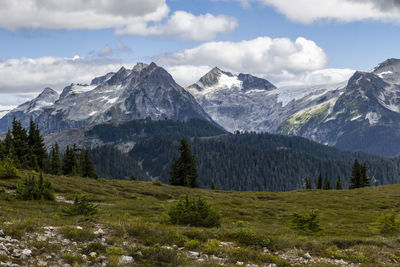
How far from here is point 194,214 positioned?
92.8 ft

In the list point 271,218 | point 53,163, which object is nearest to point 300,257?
point 271,218

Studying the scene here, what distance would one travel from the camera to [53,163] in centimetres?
9606

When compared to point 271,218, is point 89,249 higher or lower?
higher

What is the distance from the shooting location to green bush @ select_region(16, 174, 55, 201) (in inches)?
1453

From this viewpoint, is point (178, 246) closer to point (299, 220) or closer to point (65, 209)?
point (65, 209)

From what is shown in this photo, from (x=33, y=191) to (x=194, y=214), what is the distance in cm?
1887

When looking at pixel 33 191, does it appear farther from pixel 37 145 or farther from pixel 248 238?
pixel 37 145

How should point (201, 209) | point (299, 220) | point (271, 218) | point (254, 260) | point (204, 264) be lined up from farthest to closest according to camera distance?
point (271, 218)
point (299, 220)
point (201, 209)
point (254, 260)
point (204, 264)

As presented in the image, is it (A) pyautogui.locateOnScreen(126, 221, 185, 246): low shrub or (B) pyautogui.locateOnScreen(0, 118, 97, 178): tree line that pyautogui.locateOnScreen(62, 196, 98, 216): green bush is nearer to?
(A) pyautogui.locateOnScreen(126, 221, 185, 246): low shrub

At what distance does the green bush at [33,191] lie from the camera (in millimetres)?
36906

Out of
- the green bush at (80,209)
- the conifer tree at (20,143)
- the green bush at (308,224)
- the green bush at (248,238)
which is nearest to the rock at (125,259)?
the green bush at (248,238)

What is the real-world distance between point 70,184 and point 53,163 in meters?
44.4

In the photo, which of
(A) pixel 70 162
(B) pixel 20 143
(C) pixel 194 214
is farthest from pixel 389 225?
(B) pixel 20 143

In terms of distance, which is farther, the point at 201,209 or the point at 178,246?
the point at 201,209
